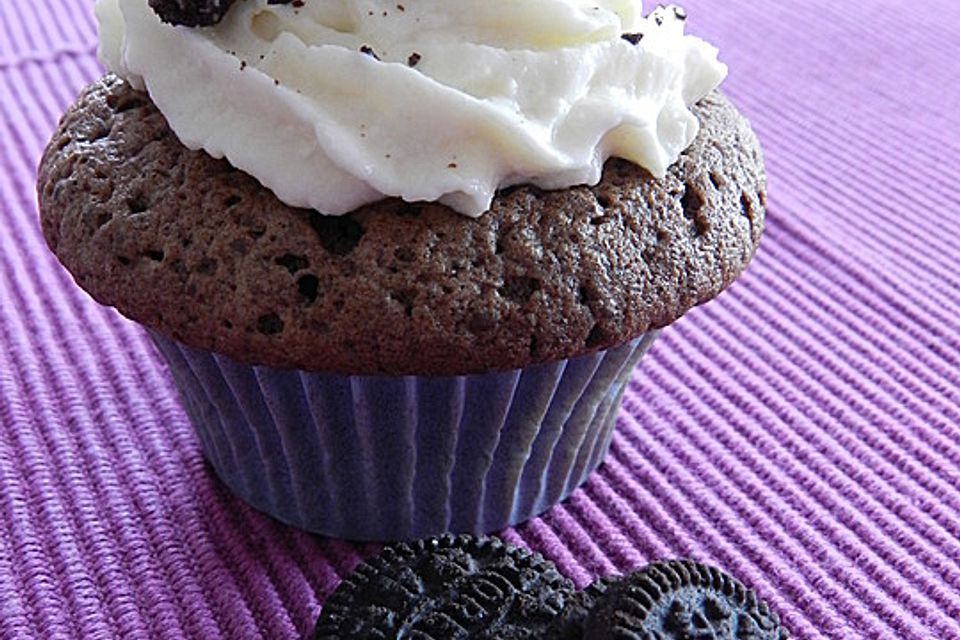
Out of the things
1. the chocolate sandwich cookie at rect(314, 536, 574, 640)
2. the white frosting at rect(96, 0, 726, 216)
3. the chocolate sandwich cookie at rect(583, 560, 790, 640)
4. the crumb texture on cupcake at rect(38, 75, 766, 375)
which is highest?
the white frosting at rect(96, 0, 726, 216)

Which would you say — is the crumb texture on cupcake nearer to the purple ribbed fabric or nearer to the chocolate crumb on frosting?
the chocolate crumb on frosting

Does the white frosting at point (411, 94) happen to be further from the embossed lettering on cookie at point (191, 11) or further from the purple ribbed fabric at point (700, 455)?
the purple ribbed fabric at point (700, 455)

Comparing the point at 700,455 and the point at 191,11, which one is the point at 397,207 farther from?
the point at 700,455

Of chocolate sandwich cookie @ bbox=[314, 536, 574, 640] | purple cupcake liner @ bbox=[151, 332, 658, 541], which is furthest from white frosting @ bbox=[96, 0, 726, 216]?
chocolate sandwich cookie @ bbox=[314, 536, 574, 640]

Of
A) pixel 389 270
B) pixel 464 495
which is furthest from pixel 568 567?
pixel 389 270

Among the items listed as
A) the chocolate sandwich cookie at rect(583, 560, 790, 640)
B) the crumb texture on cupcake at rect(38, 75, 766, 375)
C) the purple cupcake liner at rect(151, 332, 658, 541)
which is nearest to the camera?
the chocolate sandwich cookie at rect(583, 560, 790, 640)

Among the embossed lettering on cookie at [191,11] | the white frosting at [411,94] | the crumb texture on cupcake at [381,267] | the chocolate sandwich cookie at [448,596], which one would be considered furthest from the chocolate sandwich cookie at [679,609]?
the embossed lettering on cookie at [191,11]
